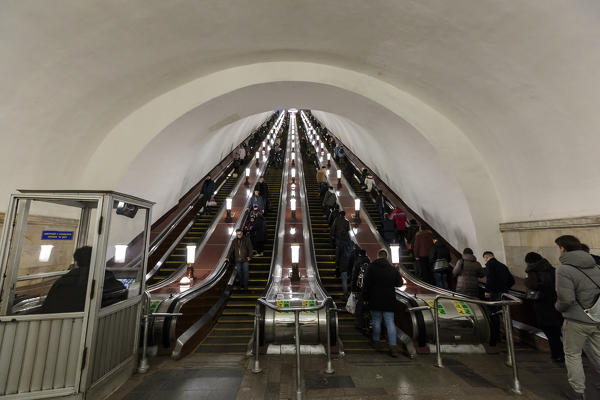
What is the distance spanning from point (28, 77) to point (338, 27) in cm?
442

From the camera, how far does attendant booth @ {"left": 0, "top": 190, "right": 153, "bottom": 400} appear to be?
2678mm

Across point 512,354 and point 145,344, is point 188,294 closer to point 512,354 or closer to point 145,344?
point 145,344

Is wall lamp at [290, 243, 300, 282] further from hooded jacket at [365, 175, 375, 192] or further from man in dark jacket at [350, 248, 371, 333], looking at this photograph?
hooded jacket at [365, 175, 375, 192]

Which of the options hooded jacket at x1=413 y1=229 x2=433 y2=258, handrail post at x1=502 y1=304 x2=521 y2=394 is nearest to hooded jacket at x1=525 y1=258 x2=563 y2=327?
handrail post at x1=502 y1=304 x2=521 y2=394

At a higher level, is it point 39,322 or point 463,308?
point 39,322

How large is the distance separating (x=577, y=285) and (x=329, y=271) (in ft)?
18.4

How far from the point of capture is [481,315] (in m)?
4.57

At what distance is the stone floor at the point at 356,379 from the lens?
2959 millimetres

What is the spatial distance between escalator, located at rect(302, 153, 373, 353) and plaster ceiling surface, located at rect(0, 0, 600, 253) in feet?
13.1

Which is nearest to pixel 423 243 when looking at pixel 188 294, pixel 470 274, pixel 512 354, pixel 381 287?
pixel 470 274

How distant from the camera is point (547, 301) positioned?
385 centimetres

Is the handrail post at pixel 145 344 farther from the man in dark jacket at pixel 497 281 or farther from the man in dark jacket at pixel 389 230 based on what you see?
the man in dark jacket at pixel 389 230

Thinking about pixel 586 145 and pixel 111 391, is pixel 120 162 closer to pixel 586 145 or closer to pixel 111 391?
pixel 111 391

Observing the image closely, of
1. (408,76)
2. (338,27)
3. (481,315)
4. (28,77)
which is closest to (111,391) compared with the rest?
(28,77)
